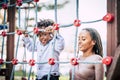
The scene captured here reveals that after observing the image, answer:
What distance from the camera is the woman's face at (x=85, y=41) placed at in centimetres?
129

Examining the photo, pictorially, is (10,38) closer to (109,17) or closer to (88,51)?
(88,51)

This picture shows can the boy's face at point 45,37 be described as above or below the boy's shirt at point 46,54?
above

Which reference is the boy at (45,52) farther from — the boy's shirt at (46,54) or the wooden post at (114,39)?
the wooden post at (114,39)

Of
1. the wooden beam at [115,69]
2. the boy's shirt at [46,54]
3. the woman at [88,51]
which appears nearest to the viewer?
the wooden beam at [115,69]

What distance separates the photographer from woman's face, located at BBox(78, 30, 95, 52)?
1.29 m

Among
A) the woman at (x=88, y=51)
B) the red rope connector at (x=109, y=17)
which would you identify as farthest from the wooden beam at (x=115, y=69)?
the woman at (x=88, y=51)

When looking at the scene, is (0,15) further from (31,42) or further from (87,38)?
(87,38)

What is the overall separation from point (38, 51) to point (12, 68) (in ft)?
0.59

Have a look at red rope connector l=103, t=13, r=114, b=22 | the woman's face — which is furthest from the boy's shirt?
red rope connector l=103, t=13, r=114, b=22

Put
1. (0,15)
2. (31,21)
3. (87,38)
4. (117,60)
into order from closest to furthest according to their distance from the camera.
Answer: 1. (117,60)
2. (87,38)
3. (0,15)
4. (31,21)

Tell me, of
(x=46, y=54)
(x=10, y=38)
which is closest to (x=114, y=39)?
(x=46, y=54)

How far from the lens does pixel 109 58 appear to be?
90cm

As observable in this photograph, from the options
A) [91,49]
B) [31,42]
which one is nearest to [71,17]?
[31,42]

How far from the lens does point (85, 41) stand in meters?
1.29
